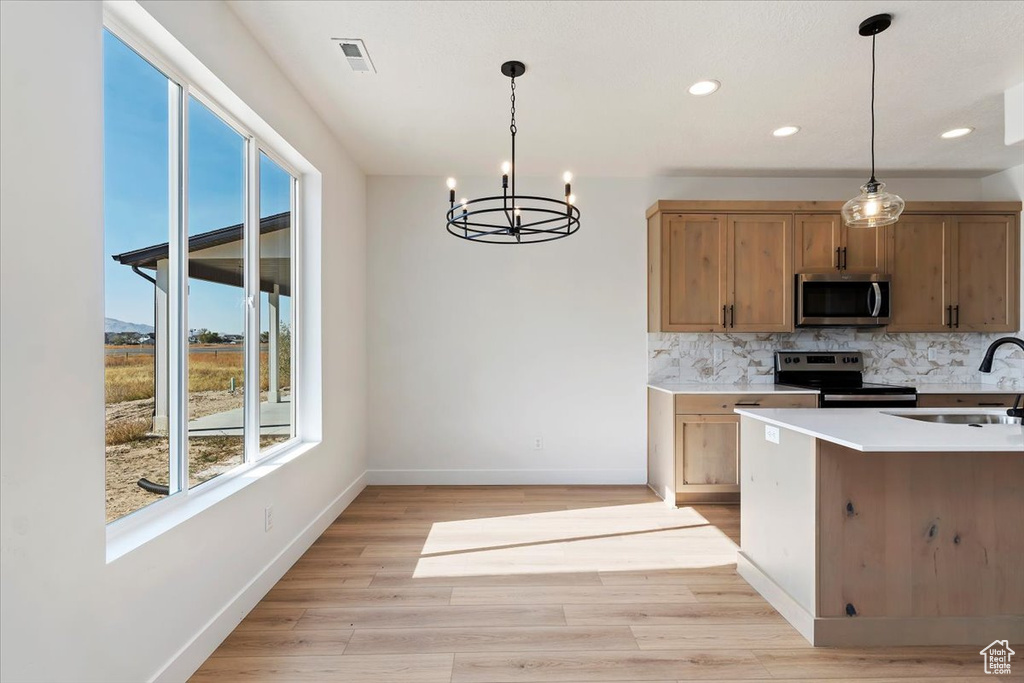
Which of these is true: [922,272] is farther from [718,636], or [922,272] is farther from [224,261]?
[224,261]

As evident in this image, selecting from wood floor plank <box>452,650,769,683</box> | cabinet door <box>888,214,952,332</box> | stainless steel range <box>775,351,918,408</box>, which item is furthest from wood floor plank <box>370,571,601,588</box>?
cabinet door <box>888,214,952,332</box>

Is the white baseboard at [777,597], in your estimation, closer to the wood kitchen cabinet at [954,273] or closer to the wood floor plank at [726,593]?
the wood floor plank at [726,593]

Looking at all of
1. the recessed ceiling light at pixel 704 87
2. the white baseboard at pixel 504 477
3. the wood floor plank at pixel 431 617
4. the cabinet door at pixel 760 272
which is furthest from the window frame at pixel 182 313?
the cabinet door at pixel 760 272

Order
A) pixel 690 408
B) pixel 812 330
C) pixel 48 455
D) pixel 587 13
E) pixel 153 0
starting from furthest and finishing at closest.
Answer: pixel 812 330 → pixel 690 408 → pixel 587 13 → pixel 153 0 → pixel 48 455

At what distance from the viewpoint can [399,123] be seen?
11.6 ft

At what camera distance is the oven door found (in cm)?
397

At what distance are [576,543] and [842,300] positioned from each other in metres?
2.97

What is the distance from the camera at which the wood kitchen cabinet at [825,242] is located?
434 centimetres

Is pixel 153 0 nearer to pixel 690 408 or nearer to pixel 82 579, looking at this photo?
pixel 82 579

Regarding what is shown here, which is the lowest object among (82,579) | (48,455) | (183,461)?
(82,579)

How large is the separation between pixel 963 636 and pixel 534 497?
106 inches

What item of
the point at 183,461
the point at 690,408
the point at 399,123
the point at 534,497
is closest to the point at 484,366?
the point at 534,497

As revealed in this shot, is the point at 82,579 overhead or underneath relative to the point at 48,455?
underneath

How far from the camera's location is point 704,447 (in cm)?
405
